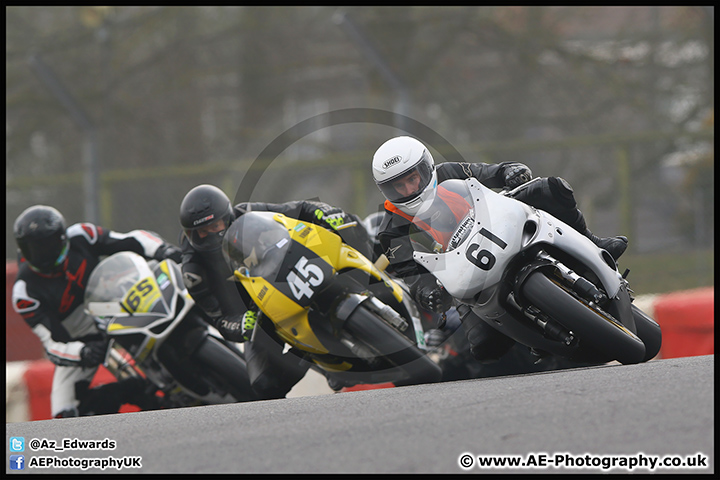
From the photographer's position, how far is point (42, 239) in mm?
6594

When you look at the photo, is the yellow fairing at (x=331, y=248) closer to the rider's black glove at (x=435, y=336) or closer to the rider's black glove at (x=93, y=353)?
the rider's black glove at (x=435, y=336)

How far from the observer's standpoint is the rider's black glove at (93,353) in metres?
6.43

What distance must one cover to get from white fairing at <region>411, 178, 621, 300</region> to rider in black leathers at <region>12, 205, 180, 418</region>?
2.98 metres

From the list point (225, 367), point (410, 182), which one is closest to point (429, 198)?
point (410, 182)

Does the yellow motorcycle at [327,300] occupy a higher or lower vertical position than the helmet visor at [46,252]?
higher

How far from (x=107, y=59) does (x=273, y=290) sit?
10965mm

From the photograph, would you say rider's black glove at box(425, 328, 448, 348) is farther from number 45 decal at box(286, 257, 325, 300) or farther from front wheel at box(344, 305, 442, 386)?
number 45 decal at box(286, 257, 325, 300)

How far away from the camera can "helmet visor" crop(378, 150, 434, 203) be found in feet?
14.9

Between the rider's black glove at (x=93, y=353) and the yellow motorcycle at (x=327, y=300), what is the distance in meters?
1.75

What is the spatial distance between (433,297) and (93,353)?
3.12m

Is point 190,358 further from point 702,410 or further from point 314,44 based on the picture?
point 314,44

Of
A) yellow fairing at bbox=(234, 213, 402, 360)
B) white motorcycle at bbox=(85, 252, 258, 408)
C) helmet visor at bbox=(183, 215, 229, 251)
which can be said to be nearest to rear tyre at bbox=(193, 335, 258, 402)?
white motorcycle at bbox=(85, 252, 258, 408)

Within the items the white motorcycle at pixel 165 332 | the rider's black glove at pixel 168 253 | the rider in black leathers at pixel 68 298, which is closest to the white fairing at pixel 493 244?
the white motorcycle at pixel 165 332

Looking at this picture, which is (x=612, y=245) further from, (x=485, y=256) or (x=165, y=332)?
(x=165, y=332)
